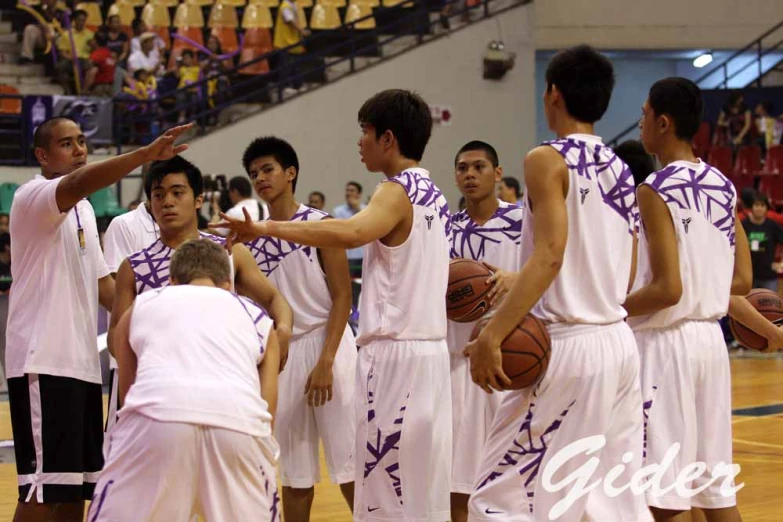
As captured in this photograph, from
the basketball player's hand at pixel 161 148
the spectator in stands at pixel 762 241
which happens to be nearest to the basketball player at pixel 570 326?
the basketball player's hand at pixel 161 148

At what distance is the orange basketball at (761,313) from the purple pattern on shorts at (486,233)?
1281 mm

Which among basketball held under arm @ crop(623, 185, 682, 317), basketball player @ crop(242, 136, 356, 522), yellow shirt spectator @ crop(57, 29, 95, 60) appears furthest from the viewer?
yellow shirt spectator @ crop(57, 29, 95, 60)

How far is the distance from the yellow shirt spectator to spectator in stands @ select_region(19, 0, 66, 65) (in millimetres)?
188

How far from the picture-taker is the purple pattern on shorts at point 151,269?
205 inches

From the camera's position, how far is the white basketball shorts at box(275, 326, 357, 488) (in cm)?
588

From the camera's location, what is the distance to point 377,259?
204 inches

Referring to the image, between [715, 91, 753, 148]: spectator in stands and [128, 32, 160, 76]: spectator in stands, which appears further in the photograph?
[715, 91, 753, 148]: spectator in stands

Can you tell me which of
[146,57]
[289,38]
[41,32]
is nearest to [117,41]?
[146,57]

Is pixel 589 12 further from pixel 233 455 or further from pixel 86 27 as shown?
pixel 233 455

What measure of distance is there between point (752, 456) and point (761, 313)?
3.57 m

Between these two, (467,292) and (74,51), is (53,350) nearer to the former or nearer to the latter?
(467,292)

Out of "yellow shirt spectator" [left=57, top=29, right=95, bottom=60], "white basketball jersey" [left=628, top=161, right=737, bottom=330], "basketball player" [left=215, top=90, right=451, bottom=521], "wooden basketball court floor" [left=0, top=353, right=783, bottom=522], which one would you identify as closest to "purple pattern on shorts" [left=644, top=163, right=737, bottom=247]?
"white basketball jersey" [left=628, top=161, right=737, bottom=330]

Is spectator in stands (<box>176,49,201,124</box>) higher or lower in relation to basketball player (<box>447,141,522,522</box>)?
higher

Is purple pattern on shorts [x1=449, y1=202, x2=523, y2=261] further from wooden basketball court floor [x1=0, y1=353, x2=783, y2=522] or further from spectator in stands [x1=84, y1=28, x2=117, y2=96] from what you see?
spectator in stands [x1=84, y1=28, x2=117, y2=96]
